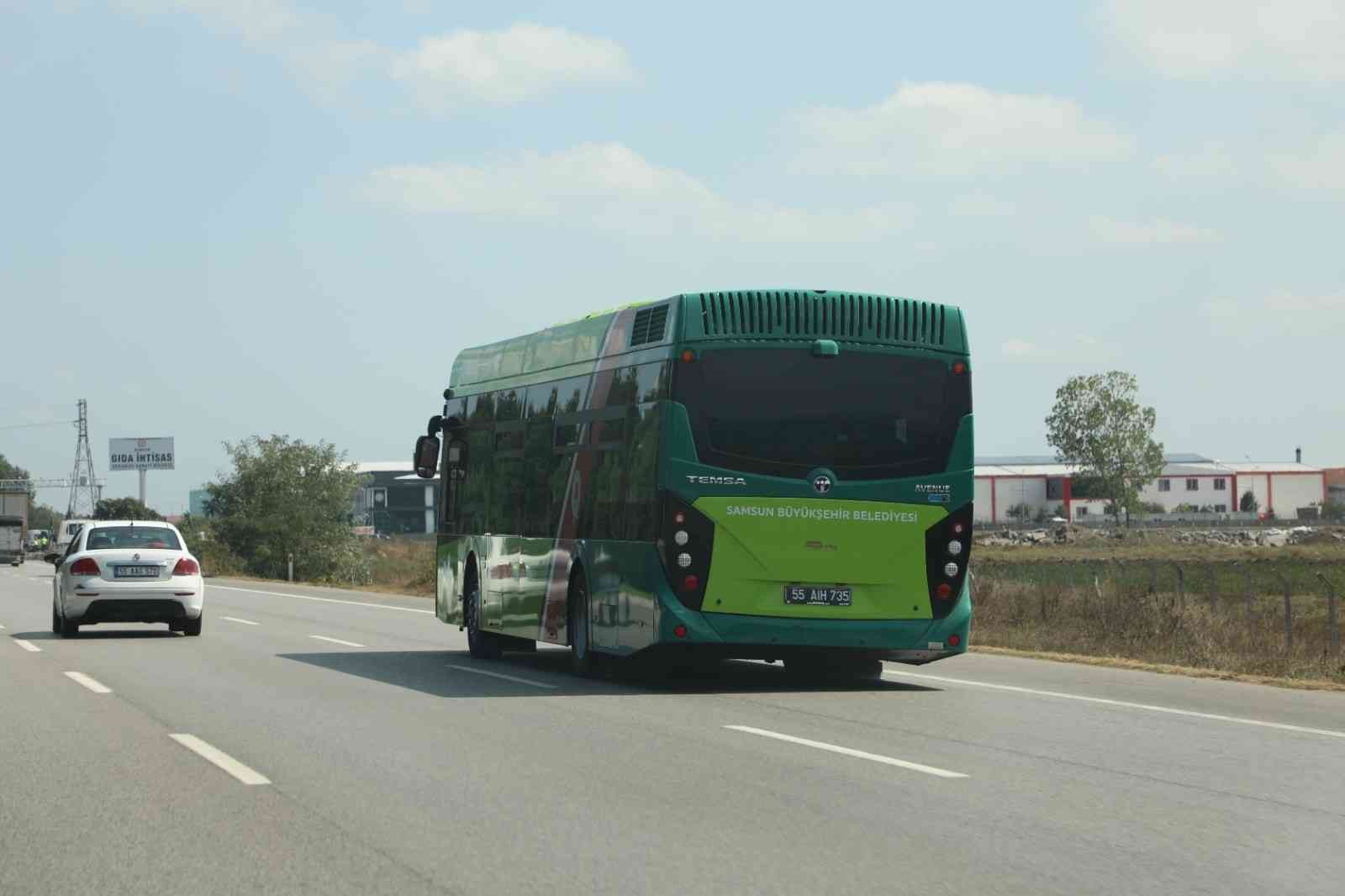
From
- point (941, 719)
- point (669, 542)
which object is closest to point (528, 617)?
point (669, 542)

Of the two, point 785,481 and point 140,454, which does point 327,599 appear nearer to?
point 785,481

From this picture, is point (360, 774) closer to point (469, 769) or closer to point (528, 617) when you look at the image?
point (469, 769)

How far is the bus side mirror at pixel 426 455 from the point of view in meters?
21.7

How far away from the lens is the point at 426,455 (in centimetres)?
2175

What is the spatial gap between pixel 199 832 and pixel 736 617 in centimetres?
784

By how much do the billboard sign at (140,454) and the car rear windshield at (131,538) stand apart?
14989 centimetres

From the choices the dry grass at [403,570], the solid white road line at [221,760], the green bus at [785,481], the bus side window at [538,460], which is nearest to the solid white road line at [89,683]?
the solid white road line at [221,760]

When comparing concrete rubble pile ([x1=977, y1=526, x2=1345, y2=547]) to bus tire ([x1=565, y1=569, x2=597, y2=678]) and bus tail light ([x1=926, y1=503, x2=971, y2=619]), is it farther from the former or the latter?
bus tail light ([x1=926, y1=503, x2=971, y2=619])

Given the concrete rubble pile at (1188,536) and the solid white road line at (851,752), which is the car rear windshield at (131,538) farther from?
the concrete rubble pile at (1188,536)

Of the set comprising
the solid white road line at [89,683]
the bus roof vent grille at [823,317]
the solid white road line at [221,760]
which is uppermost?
the bus roof vent grille at [823,317]


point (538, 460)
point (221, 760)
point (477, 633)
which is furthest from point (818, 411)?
point (477, 633)

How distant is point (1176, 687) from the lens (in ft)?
56.6

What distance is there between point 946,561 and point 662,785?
686cm

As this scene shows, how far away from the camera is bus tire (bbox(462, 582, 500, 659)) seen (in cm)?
2123
